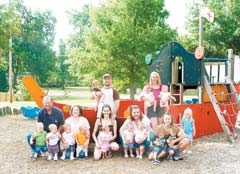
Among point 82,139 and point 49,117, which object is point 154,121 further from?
point 49,117

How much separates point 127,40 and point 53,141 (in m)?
17.4

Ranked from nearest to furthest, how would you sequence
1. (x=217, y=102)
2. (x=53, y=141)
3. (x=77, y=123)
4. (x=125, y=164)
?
1. (x=125, y=164)
2. (x=53, y=141)
3. (x=77, y=123)
4. (x=217, y=102)

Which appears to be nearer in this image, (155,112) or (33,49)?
(155,112)

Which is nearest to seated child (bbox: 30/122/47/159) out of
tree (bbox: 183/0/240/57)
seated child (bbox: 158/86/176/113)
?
seated child (bbox: 158/86/176/113)

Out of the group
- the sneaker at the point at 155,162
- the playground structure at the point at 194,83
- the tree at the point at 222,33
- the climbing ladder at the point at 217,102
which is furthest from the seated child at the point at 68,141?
the tree at the point at 222,33

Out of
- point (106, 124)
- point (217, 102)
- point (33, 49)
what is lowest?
point (106, 124)

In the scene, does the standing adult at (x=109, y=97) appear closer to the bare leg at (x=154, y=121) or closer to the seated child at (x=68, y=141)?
the bare leg at (x=154, y=121)

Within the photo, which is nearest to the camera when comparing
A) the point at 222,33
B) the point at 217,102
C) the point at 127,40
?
the point at 217,102

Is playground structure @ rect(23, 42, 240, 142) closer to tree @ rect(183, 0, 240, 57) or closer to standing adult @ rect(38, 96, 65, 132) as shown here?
standing adult @ rect(38, 96, 65, 132)

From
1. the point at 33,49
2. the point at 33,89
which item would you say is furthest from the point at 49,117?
the point at 33,49

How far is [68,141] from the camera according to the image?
726 centimetres

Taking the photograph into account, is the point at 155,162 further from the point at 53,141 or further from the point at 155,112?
the point at 53,141

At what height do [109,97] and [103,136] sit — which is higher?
[109,97]

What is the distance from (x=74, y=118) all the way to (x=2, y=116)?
931cm
